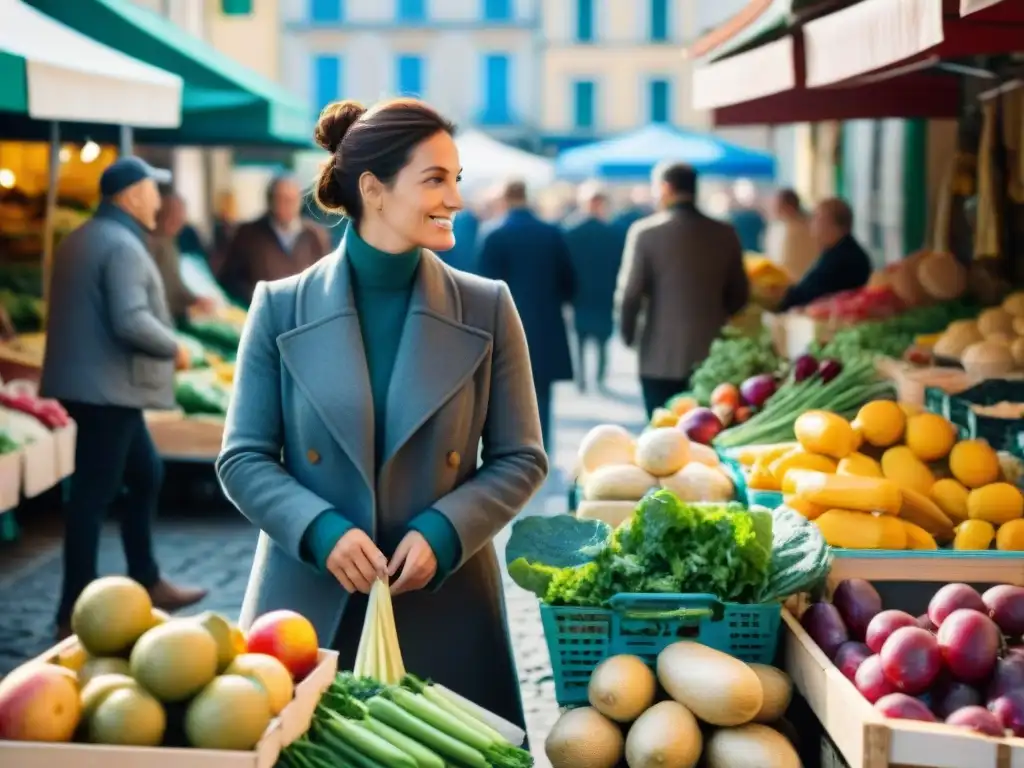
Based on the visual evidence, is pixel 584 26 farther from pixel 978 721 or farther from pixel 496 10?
pixel 978 721

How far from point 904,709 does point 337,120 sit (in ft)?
5.66

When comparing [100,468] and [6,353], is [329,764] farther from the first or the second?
[6,353]

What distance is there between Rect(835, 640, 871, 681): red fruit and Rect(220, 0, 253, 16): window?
22.5m

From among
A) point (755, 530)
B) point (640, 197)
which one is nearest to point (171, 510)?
point (755, 530)

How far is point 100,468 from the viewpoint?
24.5ft

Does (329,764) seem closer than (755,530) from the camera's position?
Yes

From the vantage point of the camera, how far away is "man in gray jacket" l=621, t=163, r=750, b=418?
9.62 m

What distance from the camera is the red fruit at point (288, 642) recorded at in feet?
9.57

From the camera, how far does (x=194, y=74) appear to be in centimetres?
1152

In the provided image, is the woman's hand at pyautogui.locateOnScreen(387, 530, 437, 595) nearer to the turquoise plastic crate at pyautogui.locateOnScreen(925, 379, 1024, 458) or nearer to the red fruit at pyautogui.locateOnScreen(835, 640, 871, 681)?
the red fruit at pyautogui.locateOnScreen(835, 640, 871, 681)

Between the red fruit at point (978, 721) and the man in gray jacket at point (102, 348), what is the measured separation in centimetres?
509

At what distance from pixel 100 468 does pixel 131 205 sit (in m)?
1.23

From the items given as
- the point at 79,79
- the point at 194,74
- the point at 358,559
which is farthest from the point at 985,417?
the point at 194,74

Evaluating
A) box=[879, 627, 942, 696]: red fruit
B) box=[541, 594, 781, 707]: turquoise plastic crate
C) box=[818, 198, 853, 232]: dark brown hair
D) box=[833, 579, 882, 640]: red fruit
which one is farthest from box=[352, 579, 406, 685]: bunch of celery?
box=[818, 198, 853, 232]: dark brown hair
